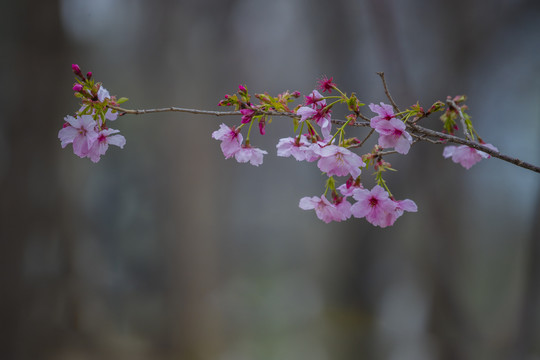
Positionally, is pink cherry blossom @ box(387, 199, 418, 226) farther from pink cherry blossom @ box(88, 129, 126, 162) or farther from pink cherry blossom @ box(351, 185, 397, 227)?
pink cherry blossom @ box(88, 129, 126, 162)

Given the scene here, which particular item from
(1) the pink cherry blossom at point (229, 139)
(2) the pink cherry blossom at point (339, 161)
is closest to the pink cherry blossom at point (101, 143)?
(1) the pink cherry blossom at point (229, 139)

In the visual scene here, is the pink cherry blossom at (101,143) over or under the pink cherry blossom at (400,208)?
over

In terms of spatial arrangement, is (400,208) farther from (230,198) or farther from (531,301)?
(230,198)

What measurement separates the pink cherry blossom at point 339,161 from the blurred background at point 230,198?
3.87ft

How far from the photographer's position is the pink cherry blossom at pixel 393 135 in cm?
38

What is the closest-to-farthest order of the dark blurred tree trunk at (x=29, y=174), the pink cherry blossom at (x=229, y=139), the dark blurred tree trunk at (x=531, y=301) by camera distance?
the pink cherry blossom at (x=229, y=139) → the dark blurred tree trunk at (x=531, y=301) → the dark blurred tree trunk at (x=29, y=174)

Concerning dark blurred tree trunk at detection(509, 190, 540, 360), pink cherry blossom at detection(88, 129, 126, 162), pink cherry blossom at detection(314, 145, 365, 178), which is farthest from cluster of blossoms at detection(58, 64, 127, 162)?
dark blurred tree trunk at detection(509, 190, 540, 360)

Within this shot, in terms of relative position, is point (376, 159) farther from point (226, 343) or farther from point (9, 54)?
point (226, 343)

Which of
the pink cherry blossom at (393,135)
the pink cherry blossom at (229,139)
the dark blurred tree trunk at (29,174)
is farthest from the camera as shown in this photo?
the dark blurred tree trunk at (29,174)

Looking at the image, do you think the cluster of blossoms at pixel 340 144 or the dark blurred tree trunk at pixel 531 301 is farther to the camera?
the dark blurred tree trunk at pixel 531 301

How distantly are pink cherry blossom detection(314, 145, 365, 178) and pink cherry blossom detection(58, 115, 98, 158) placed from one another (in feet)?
0.84

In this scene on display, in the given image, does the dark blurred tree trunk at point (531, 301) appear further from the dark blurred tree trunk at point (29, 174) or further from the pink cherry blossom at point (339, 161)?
the dark blurred tree trunk at point (29, 174)

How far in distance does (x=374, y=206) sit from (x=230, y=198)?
2.08 metres

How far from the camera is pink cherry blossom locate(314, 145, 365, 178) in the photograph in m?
0.39
